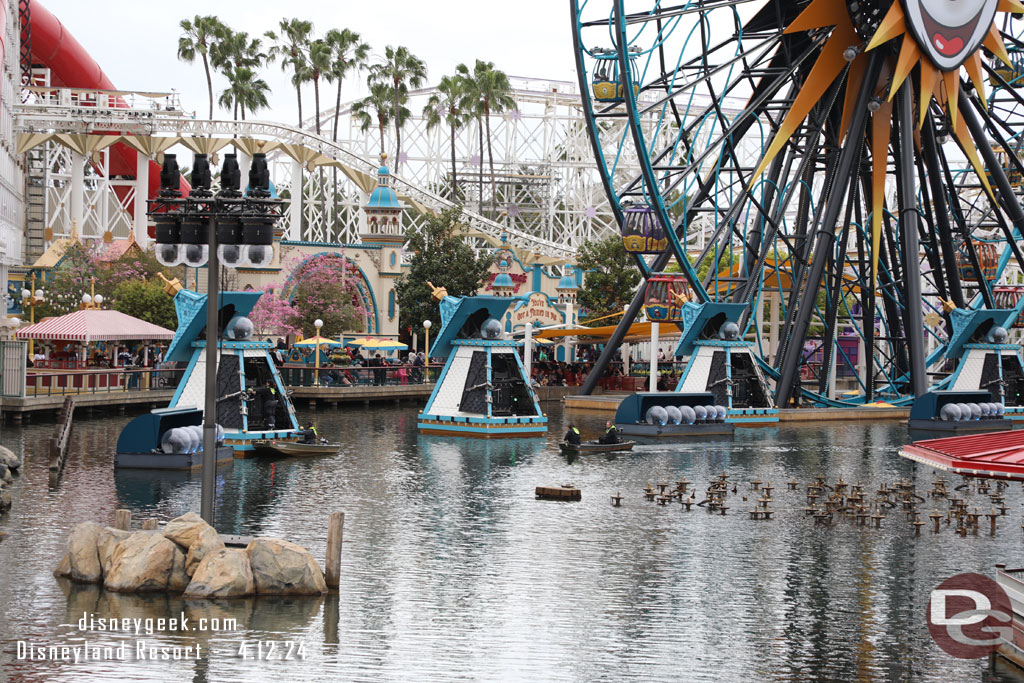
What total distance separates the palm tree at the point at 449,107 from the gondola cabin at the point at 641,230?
1714 inches

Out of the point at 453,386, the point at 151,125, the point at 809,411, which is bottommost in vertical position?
the point at 809,411

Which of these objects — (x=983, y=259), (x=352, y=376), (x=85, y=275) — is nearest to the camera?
(x=352, y=376)

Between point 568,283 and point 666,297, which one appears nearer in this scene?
point 666,297

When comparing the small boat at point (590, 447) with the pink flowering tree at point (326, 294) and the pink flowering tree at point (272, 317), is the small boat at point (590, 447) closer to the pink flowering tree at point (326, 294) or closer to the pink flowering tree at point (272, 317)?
the pink flowering tree at point (272, 317)

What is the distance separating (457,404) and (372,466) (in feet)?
27.0

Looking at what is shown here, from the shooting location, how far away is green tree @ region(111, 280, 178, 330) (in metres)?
55.5

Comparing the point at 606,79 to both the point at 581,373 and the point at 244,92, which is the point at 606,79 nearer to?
the point at 581,373

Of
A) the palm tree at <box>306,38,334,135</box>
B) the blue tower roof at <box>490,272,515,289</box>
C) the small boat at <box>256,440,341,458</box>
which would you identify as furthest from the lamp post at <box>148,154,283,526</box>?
the palm tree at <box>306,38,334,135</box>

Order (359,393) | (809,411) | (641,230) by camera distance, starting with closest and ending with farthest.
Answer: (641,230), (809,411), (359,393)

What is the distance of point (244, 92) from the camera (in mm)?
86188

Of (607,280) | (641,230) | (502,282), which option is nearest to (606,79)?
(641,230)

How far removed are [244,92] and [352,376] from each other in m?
37.7

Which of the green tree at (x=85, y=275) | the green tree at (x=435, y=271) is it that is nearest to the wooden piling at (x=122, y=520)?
the green tree at (x=85, y=275)

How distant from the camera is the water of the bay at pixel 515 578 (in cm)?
1670
